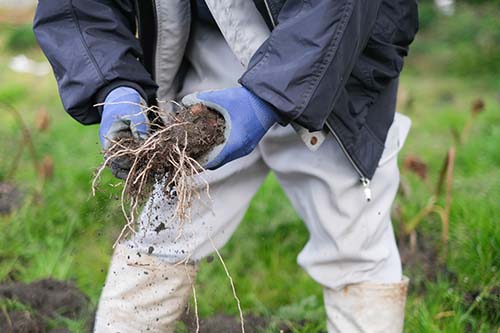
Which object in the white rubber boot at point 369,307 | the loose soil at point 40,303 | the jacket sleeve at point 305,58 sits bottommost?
the loose soil at point 40,303

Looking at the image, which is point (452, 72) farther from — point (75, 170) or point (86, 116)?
point (86, 116)

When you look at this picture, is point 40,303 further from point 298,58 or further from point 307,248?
point 298,58

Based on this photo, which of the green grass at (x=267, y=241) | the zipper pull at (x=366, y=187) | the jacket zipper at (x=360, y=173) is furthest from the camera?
the green grass at (x=267, y=241)

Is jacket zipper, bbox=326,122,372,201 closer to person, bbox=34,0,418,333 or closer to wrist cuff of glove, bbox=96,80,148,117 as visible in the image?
person, bbox=34,0,418,333

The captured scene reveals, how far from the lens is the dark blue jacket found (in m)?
1.86

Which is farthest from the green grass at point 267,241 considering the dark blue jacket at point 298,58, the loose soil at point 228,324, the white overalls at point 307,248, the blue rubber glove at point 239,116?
the blue rubber glove at point 239,116

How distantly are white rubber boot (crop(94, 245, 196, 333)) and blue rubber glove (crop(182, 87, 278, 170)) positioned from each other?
0.55 metres

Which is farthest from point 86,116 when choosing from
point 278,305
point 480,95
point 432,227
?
point 480,95

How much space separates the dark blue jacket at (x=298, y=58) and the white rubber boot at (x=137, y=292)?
1.44ft

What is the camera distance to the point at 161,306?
7.80 feet

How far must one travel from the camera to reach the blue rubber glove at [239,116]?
1871 millimetres

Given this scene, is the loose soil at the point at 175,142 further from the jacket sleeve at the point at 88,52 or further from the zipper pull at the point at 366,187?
the zipper pull at the point at 366,187

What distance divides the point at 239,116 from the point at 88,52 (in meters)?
0.53

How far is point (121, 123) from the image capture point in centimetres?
201
